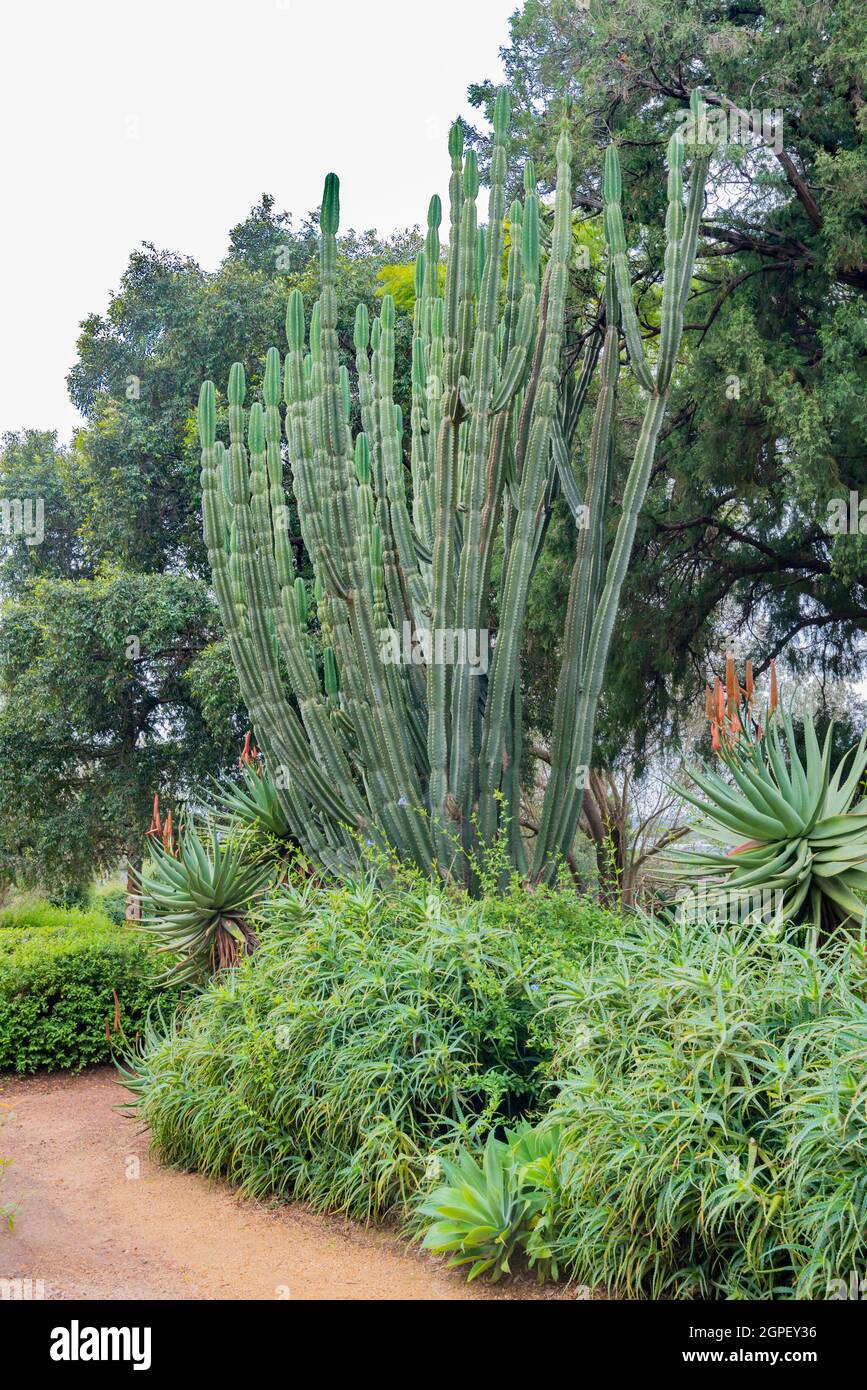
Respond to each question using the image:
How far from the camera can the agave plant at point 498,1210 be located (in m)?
4.30

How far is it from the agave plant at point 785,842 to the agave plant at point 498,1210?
1.65 m

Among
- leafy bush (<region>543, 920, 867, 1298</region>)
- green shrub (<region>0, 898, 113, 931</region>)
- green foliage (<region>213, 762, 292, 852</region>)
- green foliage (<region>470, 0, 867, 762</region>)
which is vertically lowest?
green shrub (<region>0, 898, 113, 931</region>)

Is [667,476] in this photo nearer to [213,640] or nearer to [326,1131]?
[213,640]

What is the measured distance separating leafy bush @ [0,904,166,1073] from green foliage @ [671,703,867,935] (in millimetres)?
4091

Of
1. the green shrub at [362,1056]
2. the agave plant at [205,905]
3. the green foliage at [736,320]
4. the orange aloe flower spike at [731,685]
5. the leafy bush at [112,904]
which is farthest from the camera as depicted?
the leafy bush at [112,904]

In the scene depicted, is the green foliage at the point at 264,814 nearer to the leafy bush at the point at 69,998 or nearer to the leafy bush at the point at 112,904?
the leafy bush at the point at 69,998

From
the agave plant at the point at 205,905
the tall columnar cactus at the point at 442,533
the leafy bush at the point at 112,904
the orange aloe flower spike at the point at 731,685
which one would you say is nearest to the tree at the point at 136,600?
the agave plant at the point at 205,905

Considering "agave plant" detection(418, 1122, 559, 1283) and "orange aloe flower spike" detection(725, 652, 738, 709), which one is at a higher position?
"orange aloe flower spike" detection(725, 652, 738, 709)

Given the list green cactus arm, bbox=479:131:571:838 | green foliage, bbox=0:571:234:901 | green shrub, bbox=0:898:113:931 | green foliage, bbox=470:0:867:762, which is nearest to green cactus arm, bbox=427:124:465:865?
green cactus arm, bbox=479:131:571:838

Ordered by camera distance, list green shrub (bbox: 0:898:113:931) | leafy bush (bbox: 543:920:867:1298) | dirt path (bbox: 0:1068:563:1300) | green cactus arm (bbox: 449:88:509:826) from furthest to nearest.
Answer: green shrub (bbox: 0:898:113:931), green cactus arm (bbox: 449:88:509:826), dirt path (bbox: 0:1068:563:1300), leafy bush (bbox: 543:920:867:1298)

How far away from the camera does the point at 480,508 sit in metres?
6.67

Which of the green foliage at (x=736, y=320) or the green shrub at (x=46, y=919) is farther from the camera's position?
the green shrub at (x=46, y=919)

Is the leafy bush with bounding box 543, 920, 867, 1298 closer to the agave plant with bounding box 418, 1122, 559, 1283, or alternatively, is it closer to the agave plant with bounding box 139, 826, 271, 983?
the agave plant with bounding box 418, 1122, 559, 1283

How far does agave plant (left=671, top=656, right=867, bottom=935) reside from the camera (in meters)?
5.48
